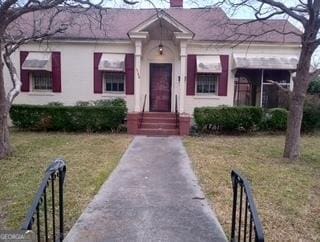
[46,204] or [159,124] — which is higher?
[46,204]

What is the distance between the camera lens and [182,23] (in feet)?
60.3

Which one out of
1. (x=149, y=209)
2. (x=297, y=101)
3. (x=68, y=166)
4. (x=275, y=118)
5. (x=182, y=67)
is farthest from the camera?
(x=182, y=67)

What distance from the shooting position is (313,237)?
454cm

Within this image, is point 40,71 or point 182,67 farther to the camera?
point 40,71

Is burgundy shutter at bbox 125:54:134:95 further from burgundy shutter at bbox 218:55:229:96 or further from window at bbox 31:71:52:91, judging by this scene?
burgundy shutter at bbox 218:55:229:96

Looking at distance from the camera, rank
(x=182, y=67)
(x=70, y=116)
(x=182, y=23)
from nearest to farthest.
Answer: (x=70, y=116) < (x=182, y=67) < (x=182, y=23)

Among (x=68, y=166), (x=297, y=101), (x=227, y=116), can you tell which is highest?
(x=297, y=101)

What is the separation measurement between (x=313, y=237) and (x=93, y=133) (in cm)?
1127

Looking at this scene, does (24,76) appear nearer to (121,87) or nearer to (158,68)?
(121,87)

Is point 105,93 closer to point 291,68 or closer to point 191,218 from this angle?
point 291,68

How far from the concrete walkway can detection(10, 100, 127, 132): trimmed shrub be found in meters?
6.15

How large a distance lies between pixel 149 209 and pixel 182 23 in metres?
14.5

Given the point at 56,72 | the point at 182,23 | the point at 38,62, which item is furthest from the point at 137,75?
the point at 38,62

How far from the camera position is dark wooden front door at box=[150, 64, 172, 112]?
17.4 m
